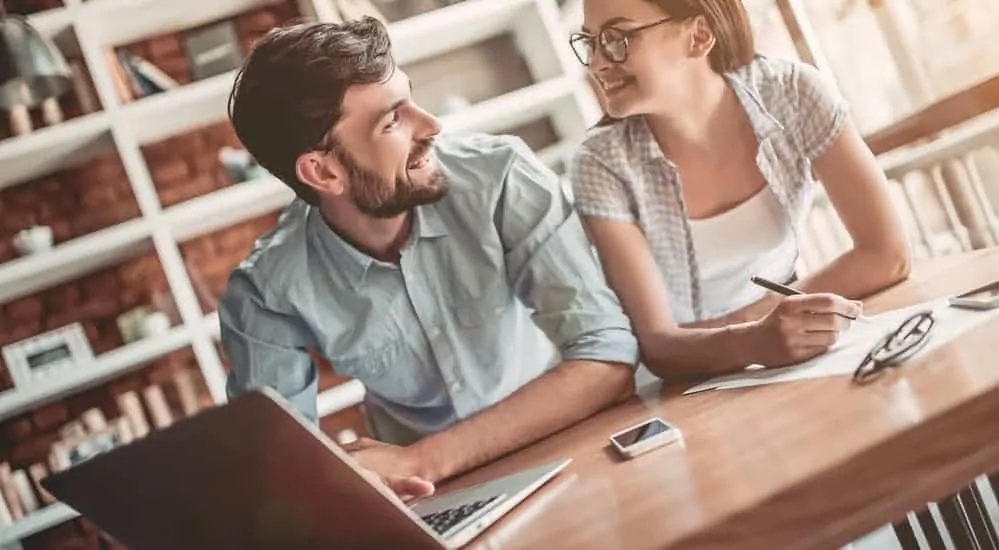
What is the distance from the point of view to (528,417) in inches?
51.2

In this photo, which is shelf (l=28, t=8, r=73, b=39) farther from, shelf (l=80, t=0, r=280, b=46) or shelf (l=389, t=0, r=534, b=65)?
shelf (l=389, t=0, r=534, b=65)

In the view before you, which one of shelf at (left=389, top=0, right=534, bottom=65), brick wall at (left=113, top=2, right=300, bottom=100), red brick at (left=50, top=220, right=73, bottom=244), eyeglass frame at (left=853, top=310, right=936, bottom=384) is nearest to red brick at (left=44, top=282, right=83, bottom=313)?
red brick at (left=50, top=220, right=73, bottom=244)

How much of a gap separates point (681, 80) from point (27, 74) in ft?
4.12

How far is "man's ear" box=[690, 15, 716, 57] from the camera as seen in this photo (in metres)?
1.35

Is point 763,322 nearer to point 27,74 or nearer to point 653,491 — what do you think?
point 653,491

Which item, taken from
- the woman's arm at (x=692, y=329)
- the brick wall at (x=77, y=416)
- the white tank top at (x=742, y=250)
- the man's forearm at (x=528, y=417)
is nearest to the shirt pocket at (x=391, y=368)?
the man's forearm at (x=528, y=417)

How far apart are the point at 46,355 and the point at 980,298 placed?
1.69 meters

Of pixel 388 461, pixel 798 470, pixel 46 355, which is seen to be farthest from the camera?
pixel 46 355

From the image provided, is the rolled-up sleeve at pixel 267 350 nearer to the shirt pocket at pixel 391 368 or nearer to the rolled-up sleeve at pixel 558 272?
the shirt pocket at pixel 391 368

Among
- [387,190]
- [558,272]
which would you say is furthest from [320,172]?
[558,272]

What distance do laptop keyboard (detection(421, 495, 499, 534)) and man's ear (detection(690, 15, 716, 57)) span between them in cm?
69

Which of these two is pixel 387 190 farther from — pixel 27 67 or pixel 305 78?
pixel 27 67

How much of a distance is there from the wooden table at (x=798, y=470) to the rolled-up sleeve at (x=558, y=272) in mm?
317

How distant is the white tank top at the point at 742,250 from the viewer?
1397mm
